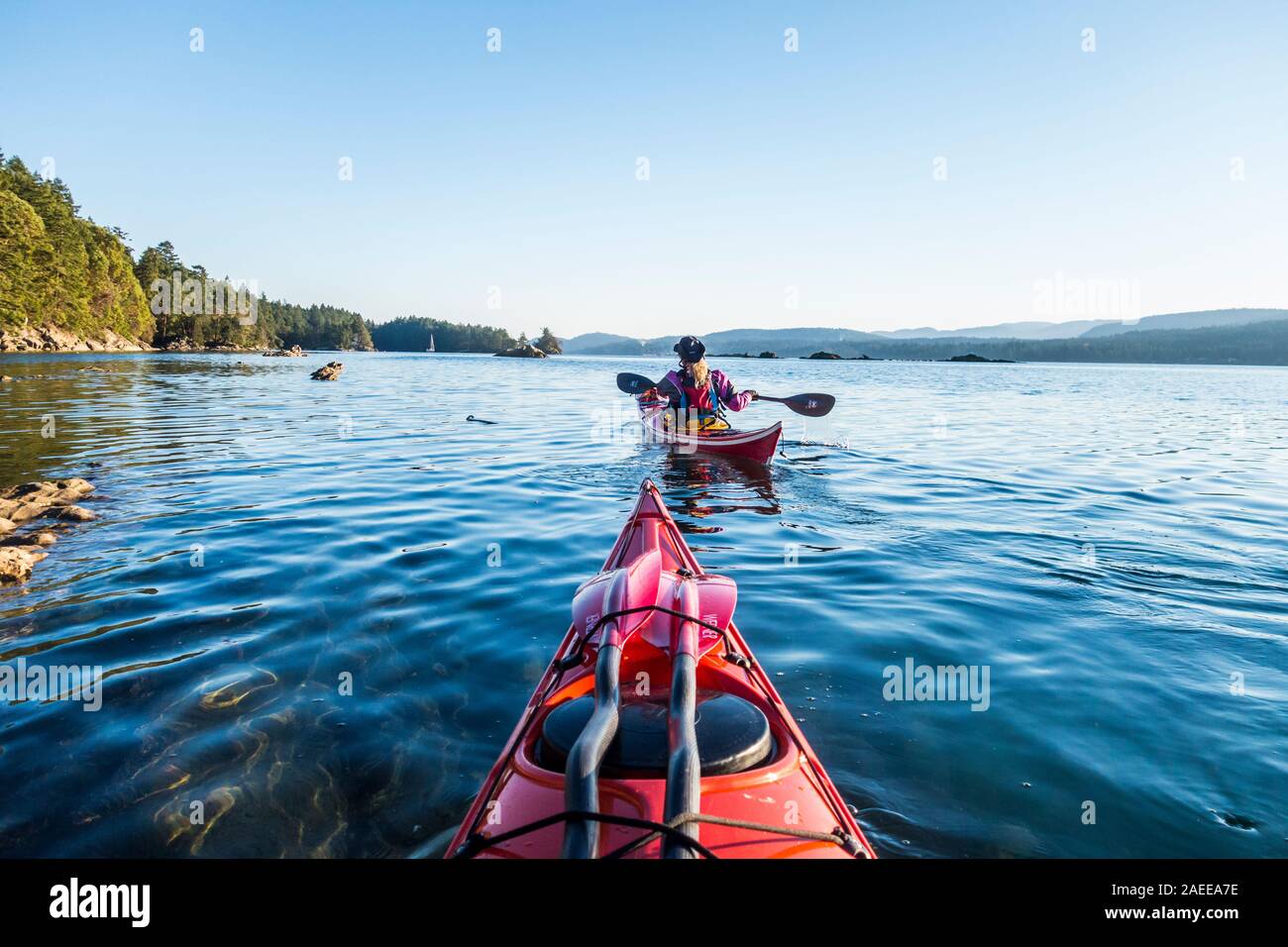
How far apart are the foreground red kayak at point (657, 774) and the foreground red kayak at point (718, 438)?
10926 mm

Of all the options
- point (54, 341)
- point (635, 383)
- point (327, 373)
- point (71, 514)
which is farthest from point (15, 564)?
point (54, 341)

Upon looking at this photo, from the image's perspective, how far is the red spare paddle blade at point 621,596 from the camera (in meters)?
4.35

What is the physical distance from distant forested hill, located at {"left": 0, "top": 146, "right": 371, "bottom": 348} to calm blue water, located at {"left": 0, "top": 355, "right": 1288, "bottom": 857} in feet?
208

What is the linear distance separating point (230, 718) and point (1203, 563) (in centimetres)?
1132

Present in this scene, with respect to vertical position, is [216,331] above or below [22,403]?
above

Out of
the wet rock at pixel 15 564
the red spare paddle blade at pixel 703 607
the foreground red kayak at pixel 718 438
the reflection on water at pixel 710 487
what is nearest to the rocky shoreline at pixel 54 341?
the foreground red kayak at pixel 718 438

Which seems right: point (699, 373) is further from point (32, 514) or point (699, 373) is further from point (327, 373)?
point (327, 373)

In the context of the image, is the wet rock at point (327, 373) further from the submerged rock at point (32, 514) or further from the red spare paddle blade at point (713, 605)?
the red spare paddle blade at point (713, 605)

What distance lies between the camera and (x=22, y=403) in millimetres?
23453

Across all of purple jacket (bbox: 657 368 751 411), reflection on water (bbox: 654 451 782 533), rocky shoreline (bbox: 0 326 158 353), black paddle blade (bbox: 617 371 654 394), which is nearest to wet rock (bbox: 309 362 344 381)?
black paddle blade (bbox: 617 371 654 394)

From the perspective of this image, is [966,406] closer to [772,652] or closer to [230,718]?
[772,652]

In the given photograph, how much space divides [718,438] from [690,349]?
2239 mm

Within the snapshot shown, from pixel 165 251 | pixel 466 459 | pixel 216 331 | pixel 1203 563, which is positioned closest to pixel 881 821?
pixel 1203 563
